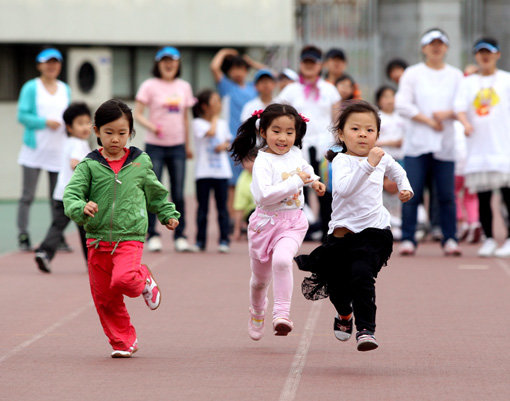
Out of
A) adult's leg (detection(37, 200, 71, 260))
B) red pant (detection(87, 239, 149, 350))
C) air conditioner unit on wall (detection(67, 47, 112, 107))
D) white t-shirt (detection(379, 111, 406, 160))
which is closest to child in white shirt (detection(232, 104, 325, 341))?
red pant (detection(87, 239, 149, 350))

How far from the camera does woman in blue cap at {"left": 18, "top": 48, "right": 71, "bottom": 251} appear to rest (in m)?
13.6

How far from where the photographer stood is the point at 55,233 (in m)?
11.5

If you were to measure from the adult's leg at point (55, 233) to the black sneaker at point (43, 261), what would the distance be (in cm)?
5

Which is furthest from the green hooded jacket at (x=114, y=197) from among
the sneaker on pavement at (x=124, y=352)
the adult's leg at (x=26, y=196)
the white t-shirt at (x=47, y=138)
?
the adult's leg at (x=26, y=196)

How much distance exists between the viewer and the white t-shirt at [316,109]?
13539 millimetres

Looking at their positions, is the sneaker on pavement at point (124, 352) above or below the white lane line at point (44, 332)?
above

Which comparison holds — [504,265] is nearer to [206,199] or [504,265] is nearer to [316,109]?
[316,109]

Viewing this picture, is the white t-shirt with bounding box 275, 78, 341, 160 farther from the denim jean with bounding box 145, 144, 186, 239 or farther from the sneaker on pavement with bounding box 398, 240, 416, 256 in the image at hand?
the sneaker on pavement with bounding box 398, 240, 416, 256

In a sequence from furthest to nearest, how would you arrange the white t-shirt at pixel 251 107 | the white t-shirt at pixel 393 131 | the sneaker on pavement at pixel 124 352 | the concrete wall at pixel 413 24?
the concrete wall at pixel 413 24
the white t-shirt at pixel 393 131
the white t-shirt at pixel 251 107
the sneaker on pavement at pixel 124 352

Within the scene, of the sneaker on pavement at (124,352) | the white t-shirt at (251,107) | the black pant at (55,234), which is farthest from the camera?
the white t-shirt at (251,107)

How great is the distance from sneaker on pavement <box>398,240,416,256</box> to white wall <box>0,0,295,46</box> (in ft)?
38.7

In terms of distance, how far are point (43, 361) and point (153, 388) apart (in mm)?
1093

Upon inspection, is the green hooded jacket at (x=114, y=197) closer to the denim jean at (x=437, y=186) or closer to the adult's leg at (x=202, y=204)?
the denim jean at (x=437, y=186)

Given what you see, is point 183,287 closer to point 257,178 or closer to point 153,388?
point 257,178
